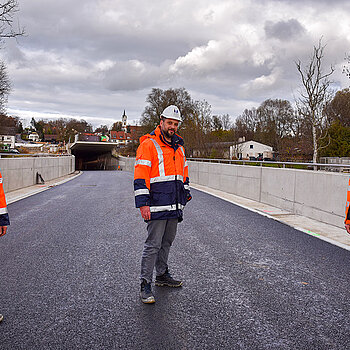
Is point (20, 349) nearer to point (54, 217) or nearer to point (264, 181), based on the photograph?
point (54, 217)

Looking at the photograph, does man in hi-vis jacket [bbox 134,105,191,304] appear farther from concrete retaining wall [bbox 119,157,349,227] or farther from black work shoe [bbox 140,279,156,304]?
concrete retaining wall [bbox 119,157,349,227]

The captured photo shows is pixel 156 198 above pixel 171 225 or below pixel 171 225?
above

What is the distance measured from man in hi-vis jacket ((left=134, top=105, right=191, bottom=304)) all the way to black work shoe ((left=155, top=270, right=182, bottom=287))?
0.32 metres

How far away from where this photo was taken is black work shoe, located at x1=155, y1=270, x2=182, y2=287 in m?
4.09

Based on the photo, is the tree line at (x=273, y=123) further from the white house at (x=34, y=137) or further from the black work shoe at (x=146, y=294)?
the white house at (x=34, y=137)

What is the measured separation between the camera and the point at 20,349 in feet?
8.93

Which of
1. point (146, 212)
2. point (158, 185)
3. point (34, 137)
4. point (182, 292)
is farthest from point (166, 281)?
point (34, 137)

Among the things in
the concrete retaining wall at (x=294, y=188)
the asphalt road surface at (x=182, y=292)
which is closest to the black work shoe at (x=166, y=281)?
the asphalt road surface at (x=182, y=292)

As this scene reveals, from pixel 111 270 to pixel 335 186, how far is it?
501cm

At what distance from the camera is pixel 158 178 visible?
12.4 ft

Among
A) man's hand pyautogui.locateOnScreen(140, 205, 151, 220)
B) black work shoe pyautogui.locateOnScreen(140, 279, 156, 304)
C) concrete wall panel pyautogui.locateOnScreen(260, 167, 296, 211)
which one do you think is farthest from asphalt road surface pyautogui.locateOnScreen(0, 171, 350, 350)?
concrete wall panel pyautogui.locateOnScreen(260, 167, 296, 211)

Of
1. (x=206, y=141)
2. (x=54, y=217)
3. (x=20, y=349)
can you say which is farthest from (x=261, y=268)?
(x=206, y=141)

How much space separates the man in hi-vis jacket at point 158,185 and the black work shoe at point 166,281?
32 cm

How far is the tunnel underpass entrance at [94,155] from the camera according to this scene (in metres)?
59.8
